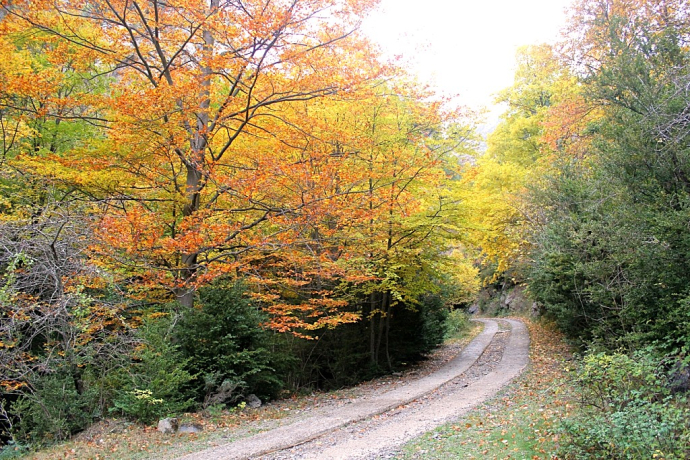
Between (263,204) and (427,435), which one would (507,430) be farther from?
(263,204)

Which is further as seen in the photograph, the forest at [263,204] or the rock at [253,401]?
the rock at [253,401]

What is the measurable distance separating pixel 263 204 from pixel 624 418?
24.4 feet

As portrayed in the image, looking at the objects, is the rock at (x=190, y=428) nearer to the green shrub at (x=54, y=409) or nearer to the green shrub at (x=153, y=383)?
the green shrub at (x=153, y=383)

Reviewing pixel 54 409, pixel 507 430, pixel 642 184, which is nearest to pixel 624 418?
pixel 507 430

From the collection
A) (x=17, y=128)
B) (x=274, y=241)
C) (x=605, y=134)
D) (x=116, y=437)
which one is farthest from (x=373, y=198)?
(x=17, y=128)

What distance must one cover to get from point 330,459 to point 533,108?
69.6ft

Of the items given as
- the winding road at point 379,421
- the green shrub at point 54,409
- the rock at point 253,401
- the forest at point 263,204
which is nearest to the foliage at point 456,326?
the winding road at point 379,421

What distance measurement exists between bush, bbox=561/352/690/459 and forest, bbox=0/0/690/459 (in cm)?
5

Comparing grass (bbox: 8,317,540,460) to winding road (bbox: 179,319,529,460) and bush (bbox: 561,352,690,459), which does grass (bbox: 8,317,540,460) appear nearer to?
winding road (bbox: 179,319,529,460)

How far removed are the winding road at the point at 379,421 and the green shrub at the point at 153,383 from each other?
7.22 feet

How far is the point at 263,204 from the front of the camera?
32.5 ft

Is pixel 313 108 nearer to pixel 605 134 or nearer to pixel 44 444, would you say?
pixel 605 134

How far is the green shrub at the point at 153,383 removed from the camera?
8.70 metres

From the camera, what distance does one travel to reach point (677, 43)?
8.19 meters
